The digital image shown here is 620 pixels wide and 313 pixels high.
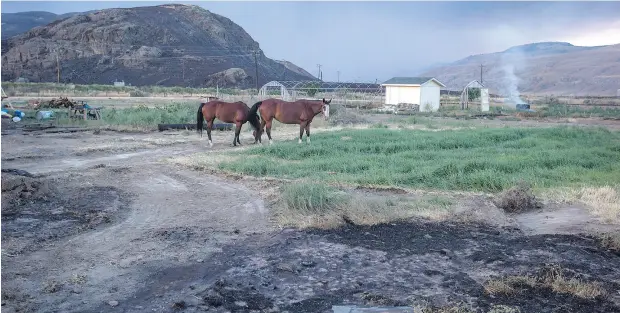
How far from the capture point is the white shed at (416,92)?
46.5 metres

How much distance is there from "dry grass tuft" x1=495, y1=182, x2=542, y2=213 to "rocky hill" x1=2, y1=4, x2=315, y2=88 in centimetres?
9417

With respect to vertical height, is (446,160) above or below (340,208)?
above

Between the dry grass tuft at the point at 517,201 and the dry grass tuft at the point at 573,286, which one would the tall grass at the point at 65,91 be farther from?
the dry grass tuft at the point at 573,286

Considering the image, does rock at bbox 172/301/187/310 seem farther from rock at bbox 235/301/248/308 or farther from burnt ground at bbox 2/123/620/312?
rock at bbox 235/301/248/308

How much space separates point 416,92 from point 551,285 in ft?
139

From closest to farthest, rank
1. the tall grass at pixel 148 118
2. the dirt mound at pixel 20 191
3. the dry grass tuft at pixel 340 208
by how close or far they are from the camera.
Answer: the dry grass tuft at pixel 340 208
the dirt mound at pixel 20 191
the tall grass at pixel 148 118

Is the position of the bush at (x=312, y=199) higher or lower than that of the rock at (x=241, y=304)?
higher

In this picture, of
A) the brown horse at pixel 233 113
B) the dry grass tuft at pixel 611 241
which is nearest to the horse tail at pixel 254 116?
the brown horse at pixel 233 113

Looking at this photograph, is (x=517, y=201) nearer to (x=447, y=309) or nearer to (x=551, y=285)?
(x=551, y=285)

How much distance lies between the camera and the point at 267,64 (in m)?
144

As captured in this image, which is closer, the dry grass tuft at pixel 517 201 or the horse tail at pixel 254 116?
the dry grass tuft at pixel 517 201

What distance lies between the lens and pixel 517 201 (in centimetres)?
889

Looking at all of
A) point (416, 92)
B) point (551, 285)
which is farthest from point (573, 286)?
point (416, 92)

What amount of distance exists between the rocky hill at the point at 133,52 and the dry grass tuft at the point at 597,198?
93.8m
